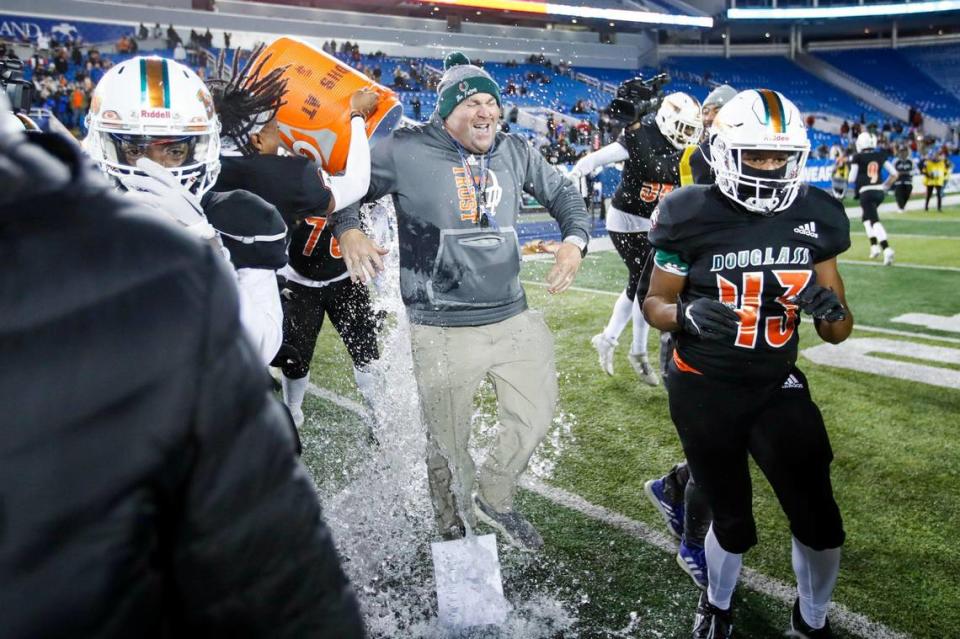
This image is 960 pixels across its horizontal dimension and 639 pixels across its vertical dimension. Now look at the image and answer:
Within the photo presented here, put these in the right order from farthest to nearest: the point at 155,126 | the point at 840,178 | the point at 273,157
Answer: the point at 840,178, the point at 273,157, the point at 155,126

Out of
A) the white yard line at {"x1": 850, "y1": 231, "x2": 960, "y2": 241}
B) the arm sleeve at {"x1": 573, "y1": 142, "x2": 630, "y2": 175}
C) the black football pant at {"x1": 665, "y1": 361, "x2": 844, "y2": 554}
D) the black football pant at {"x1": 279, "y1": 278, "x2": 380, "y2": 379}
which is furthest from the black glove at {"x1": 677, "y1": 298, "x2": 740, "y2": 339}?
the white yard line at {"x1": 850, "y1": 231, "x2": 960, "y2": 241}

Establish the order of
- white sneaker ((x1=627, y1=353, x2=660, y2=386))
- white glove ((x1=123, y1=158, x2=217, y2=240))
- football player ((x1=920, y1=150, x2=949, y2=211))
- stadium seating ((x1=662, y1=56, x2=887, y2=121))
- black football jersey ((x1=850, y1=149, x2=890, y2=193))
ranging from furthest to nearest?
stadium seating ((x1=662, y1=56, x2=887, y2=121)) → football player ((x1=920, y1=150, x2=949, y2=211)) → black football jersey ((x1=850, y1=149, x2=890, y2=193)) → white sneaker ((x1=627, y1=353, x2=660, y2=386)) → white glove ((x1=123, y1=158, x2=217, y2=240))

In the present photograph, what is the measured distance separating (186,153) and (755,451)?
1930 millimetres

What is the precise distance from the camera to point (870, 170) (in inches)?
434

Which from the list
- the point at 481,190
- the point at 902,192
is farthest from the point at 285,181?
the point at 902,192

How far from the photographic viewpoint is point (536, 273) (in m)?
10.8

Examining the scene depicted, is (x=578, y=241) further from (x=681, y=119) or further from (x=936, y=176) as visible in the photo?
(x=936, y=176)

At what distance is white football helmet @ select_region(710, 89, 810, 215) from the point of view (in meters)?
2.52

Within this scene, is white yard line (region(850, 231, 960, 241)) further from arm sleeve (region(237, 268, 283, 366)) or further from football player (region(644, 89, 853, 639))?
arm sleeve (region(237, 268, 283, 366))

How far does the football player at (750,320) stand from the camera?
248 centimetres

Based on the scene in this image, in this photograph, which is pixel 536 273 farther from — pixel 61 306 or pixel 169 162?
pixel 61 306

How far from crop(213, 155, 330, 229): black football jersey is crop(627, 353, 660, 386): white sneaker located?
10.0ft

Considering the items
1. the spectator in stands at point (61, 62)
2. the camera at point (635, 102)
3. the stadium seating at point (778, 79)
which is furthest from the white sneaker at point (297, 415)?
the stadium seating at point (778, 79)

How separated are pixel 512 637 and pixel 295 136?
2220mm
